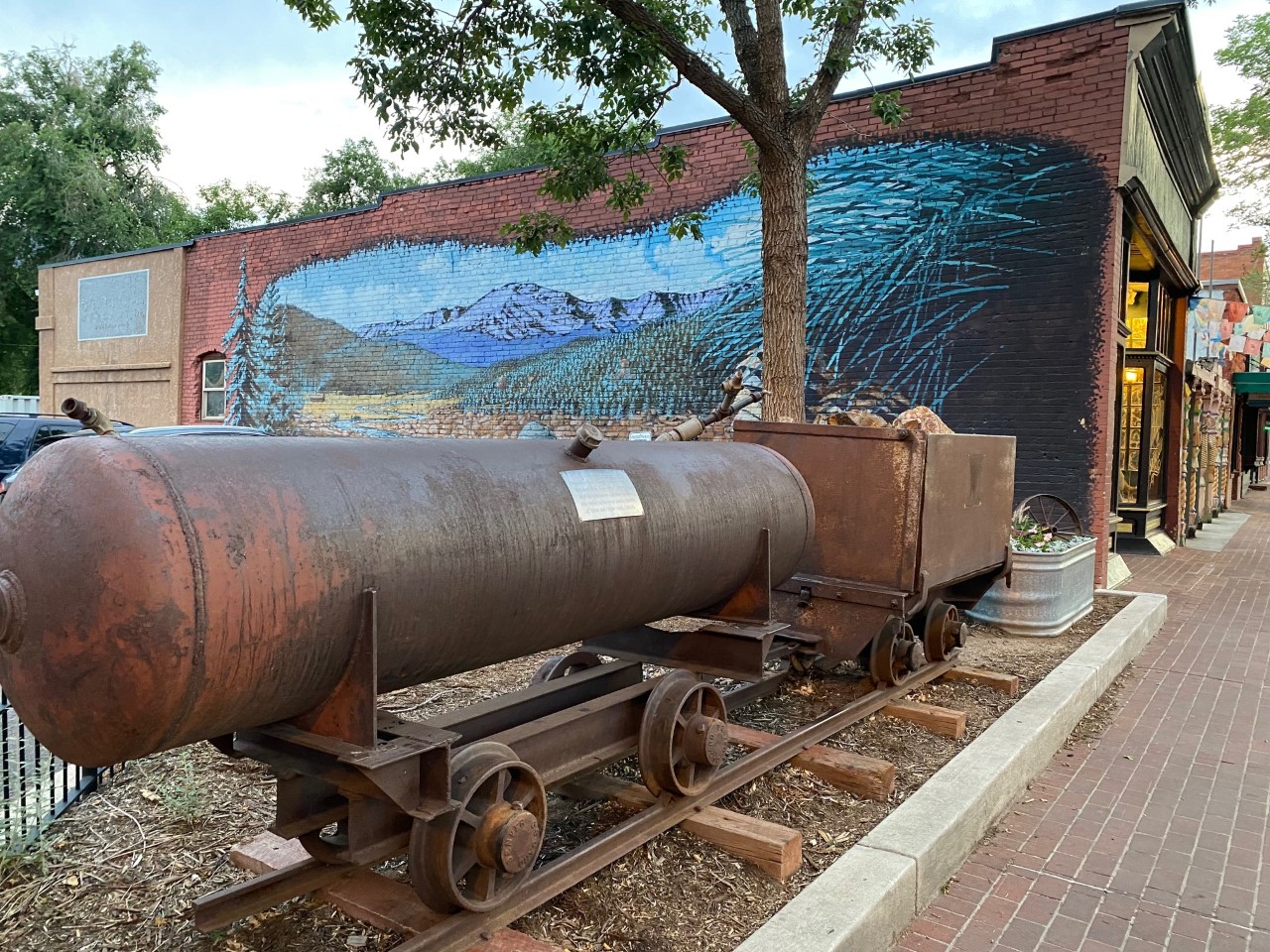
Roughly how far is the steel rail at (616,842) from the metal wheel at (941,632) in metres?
1.16

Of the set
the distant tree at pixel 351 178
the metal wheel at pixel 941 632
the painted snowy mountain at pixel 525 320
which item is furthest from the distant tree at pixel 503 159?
the metal wheel at pixel 941 632

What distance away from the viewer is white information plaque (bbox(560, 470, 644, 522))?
3.19m

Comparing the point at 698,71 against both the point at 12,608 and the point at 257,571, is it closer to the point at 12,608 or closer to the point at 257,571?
the point at 257,571

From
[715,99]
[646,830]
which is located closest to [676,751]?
[646,830]

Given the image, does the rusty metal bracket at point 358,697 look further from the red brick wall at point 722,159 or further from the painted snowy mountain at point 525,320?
the painted snowy mountain at point 525,320

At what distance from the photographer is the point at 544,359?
14.6 metres

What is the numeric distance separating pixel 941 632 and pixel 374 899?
4.50 meters

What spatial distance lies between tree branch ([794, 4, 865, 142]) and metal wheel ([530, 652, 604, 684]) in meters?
5.40

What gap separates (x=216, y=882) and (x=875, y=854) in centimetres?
249

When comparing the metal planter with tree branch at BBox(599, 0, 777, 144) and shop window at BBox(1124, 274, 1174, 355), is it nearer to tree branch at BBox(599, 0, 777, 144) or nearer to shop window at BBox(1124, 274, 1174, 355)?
tree branch at BBox(599, 0, 777, 144)

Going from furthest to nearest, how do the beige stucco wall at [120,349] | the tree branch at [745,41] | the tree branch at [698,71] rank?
1. the beige stucco wall at [120,349]
2. the tree branch at [745,41]
3. the tree branch at [698,71]

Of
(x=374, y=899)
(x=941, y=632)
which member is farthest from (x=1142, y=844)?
(x=374, y=899)

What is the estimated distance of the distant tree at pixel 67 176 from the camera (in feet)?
111

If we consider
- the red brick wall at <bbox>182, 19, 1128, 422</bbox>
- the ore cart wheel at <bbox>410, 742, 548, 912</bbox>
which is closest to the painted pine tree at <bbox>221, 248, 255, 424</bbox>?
the red brick wall at <bbox>182, 19, 1128, 422</bbox>
